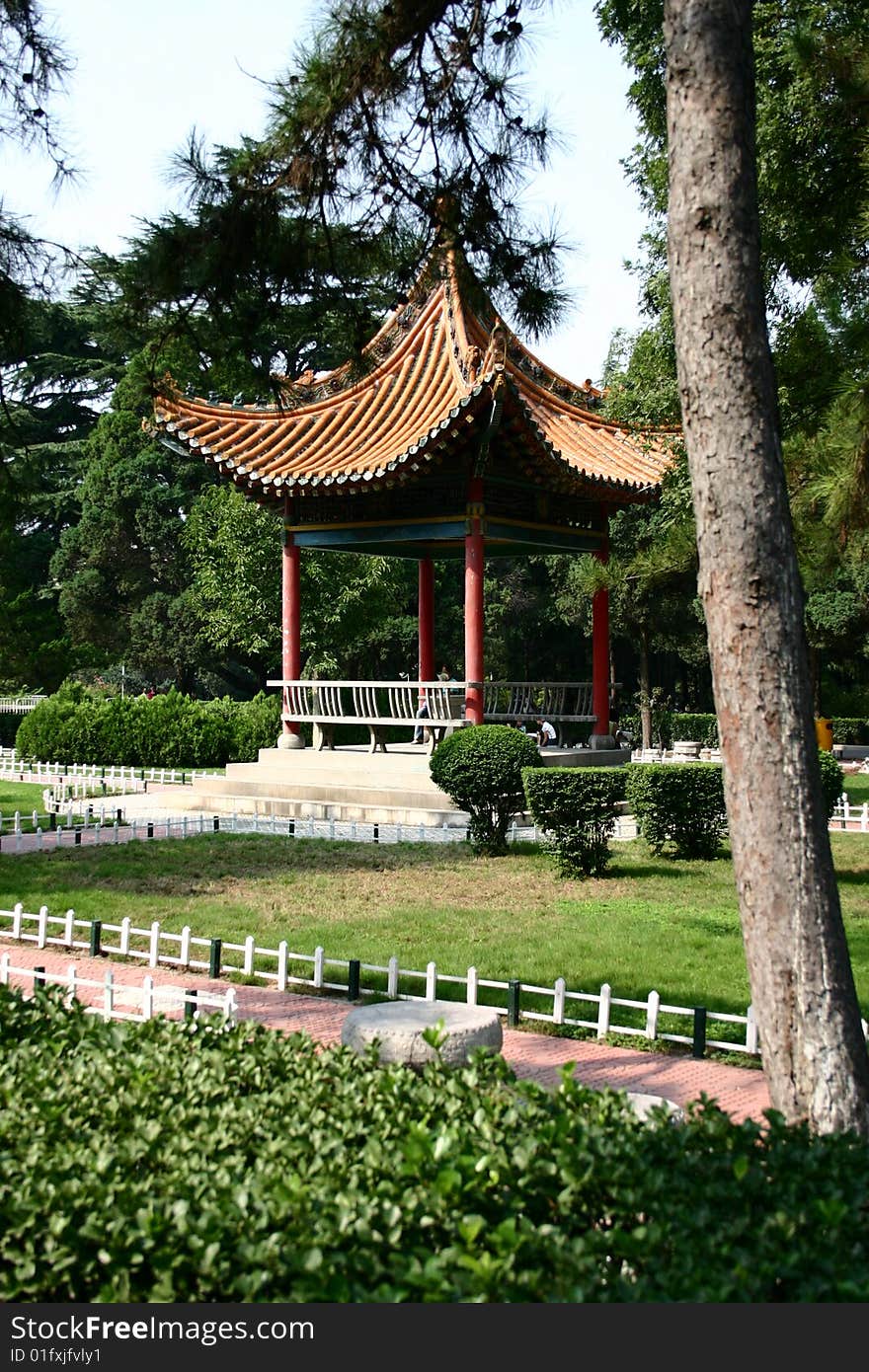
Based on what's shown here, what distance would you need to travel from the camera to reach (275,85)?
7.41 meters

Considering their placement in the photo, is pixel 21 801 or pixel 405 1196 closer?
pixel 405 1196

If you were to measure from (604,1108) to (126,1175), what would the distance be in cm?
161

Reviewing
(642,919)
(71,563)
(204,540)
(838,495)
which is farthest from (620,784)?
(71,563)

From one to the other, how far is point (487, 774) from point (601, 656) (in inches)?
282

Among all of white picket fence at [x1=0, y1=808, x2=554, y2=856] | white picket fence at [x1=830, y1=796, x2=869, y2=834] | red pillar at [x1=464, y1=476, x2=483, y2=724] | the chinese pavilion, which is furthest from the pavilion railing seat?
white picket fence at [x1=830, y1=796, x2=869, y2=834]

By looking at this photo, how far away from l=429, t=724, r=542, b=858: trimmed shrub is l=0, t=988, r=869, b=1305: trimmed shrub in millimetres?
9789

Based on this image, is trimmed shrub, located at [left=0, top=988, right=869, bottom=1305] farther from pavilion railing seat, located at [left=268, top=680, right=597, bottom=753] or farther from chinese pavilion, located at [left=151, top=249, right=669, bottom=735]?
pavilion railing seat, located at [left=268, top=680, right=597, bottom=753]

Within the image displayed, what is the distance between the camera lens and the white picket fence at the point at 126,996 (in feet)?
24.1

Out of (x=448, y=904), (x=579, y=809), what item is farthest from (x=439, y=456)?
(x=448, y=904)

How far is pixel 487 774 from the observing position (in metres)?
14.5

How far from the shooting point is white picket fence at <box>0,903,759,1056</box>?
7449 millimetres

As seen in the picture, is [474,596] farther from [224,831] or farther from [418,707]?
[224,831]

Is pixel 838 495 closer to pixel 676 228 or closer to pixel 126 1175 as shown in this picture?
pixel 676 228

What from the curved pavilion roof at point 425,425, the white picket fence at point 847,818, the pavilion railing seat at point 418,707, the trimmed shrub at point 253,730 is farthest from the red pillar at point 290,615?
the white picket fence at point 847,818
